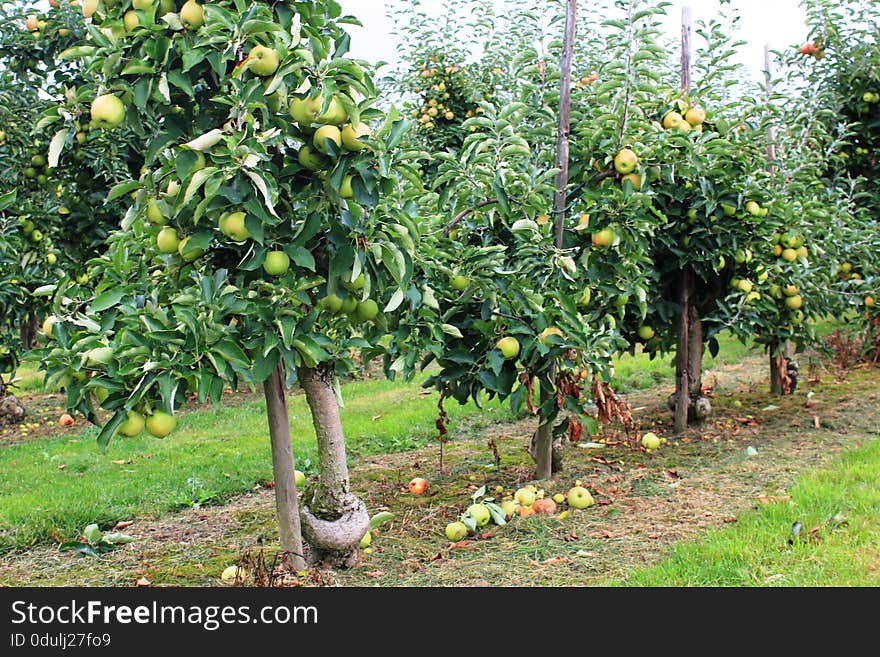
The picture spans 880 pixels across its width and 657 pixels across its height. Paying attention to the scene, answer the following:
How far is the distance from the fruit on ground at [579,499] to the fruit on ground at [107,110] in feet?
9.16

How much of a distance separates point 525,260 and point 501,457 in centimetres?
194

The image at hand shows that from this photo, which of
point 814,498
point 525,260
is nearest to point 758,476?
point 814,498

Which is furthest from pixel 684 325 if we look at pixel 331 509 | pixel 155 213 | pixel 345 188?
pixel 155 213

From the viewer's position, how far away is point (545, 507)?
4.10 meters

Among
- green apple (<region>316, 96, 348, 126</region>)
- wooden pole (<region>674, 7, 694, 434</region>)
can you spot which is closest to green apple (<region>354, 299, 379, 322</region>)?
green apple (<region>316, 96, 348, 126</region>)

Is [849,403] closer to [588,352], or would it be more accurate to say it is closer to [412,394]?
[588,352]

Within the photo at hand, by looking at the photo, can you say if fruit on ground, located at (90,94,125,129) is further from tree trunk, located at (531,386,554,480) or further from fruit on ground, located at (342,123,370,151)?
tree trunk, located at (531,386,554,480)

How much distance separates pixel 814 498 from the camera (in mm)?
3730

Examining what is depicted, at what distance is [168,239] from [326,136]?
2.23ft

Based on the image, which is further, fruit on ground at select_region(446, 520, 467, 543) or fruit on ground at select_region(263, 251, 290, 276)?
fruit on ground at select_region(446, 520, 467, 543)

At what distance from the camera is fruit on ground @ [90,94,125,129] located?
263 cm

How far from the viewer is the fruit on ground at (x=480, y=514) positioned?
3961mm

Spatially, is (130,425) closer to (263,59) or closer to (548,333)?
(263,59)

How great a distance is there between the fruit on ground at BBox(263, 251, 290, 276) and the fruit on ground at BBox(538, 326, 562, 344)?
4.67ft
